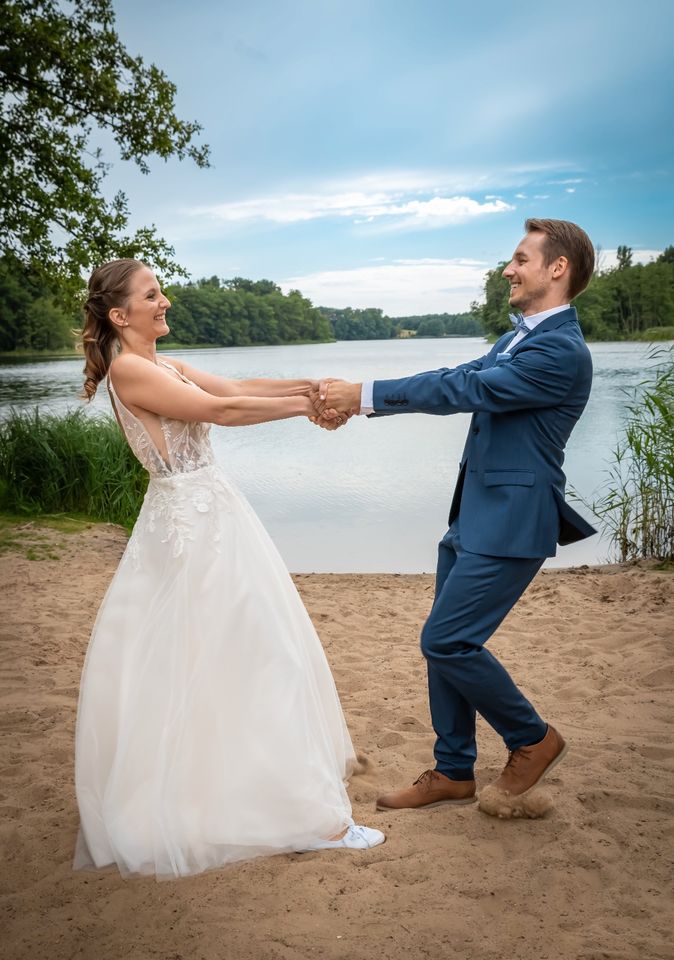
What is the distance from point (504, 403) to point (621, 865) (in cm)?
157

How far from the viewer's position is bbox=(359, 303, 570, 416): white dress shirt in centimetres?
286

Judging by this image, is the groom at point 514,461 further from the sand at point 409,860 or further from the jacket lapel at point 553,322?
the sand at point 409,860

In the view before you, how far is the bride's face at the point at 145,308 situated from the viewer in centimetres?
307

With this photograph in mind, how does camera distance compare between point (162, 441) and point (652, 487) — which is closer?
point (162, 441)

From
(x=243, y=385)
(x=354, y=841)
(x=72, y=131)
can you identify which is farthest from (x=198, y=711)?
(x=72, y=131)

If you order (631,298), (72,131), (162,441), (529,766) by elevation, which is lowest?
(529,766)

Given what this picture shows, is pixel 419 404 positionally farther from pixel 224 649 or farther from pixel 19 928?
pixel 19 928

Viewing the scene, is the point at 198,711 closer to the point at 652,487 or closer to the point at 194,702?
the point at 194,702

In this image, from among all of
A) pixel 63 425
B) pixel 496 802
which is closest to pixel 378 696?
pixel 496 802

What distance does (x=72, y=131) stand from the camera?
10633mm

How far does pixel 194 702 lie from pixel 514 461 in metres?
1.35

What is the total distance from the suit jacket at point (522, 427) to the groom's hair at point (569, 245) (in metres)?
0.16

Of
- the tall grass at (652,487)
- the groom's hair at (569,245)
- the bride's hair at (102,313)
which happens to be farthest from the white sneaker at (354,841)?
the tall grass at (652,487)

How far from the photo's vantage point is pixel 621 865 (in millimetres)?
2736
